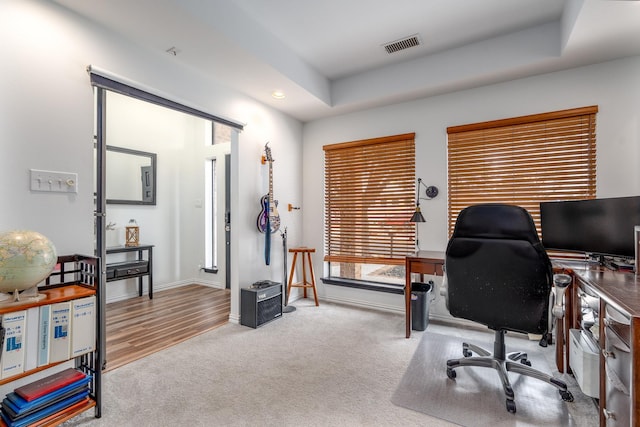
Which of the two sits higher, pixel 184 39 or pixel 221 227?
pixel 184 39

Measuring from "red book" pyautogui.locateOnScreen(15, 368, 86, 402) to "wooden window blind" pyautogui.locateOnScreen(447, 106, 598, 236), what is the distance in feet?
10.7

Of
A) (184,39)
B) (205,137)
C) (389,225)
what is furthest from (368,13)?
(205,137)

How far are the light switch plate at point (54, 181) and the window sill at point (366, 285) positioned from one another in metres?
2.83

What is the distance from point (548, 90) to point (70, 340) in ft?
13.2

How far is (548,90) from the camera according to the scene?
273 cm

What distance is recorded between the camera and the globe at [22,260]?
4.40 ft

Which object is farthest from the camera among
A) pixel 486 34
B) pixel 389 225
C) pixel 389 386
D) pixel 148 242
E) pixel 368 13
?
pixel 148 242

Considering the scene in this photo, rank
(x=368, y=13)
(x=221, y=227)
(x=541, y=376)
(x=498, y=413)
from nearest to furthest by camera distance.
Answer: (x=498, y=413) < (x=541, y=376) < (x=368, y=13) < (x=221, y=227)

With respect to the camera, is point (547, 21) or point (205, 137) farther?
point (205, 137)

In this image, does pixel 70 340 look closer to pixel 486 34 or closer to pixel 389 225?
pixel 389 225

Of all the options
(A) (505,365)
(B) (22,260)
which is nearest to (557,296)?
(A) (505,365)

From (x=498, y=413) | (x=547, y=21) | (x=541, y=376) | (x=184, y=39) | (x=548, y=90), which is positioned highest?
(x=547, y=21)

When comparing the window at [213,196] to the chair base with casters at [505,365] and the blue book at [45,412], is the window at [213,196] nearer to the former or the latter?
the blue book at [45,412]

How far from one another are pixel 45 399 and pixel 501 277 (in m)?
2.55
